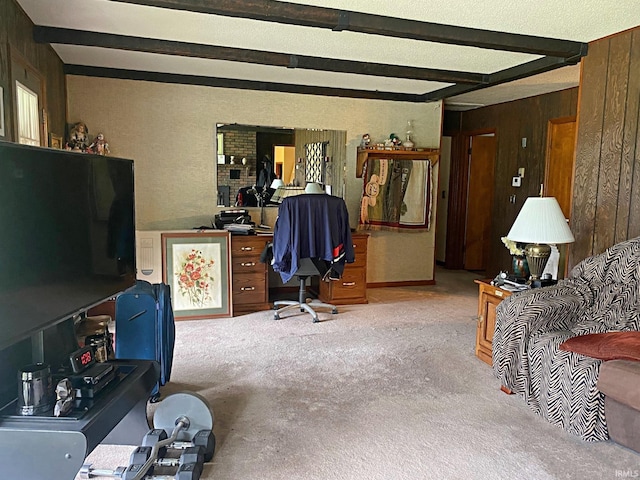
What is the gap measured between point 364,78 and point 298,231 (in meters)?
1.82

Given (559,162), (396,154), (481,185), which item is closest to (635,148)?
(559,162)

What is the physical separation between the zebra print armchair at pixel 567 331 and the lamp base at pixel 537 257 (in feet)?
0.67

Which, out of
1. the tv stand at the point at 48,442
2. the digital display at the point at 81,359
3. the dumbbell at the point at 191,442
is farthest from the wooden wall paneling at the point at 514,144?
the tv stand at the point at 48,442

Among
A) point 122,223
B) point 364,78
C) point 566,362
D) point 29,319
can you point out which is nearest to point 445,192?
point 364,78

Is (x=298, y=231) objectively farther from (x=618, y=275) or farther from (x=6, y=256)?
(x=6, y=256)

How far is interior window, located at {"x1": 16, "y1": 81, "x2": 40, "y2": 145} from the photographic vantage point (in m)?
3.07

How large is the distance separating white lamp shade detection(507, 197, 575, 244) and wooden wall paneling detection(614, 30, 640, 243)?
1.87 ft

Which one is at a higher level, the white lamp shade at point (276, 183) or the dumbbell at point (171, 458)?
the white lamp shade at point (276, 183)

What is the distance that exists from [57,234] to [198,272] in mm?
2598

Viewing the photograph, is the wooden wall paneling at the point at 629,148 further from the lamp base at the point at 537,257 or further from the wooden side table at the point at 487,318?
the wooden side table at the point at 487,318

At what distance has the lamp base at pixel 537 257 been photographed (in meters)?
3.23

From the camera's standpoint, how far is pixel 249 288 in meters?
4.66

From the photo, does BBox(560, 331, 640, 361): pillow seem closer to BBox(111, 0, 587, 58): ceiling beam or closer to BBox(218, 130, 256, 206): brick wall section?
BBox(111, 0, 587, 58): ceiling beam

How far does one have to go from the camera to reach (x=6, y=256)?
5.10ft
